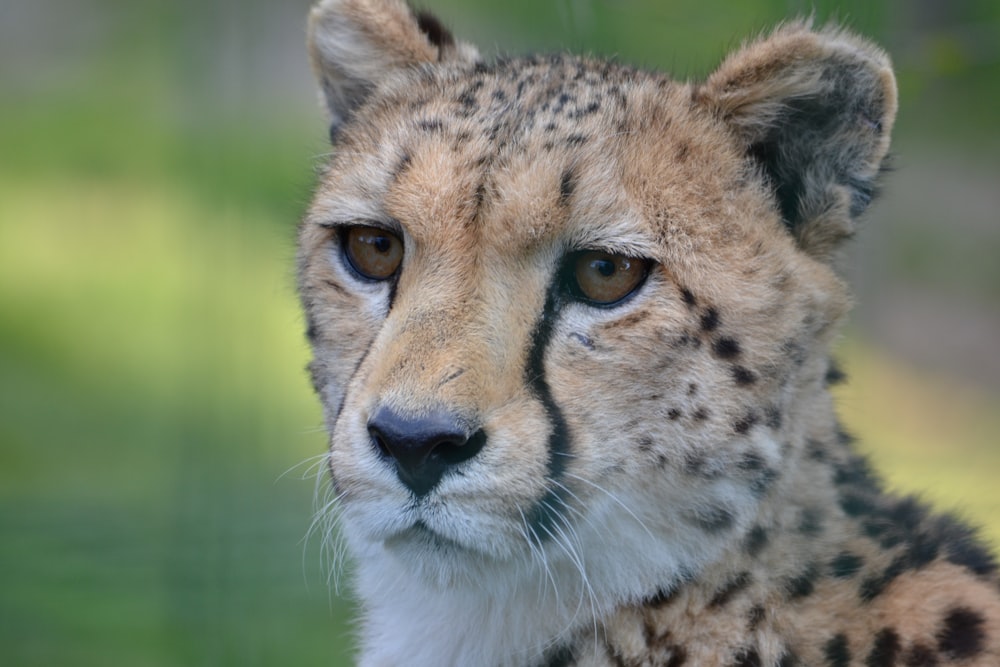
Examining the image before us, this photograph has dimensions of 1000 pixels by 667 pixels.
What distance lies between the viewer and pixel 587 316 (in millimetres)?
2039

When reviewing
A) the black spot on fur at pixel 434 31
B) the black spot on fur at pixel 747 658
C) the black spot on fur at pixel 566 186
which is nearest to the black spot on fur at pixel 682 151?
the black spot on fur at pixel 566 186

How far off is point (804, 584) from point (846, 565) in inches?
3.3

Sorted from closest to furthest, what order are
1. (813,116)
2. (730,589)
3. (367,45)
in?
(730,589), (813,116), (367,45)

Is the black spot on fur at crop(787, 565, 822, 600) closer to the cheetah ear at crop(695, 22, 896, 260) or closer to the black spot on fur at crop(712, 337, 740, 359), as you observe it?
the black spot on fur at crop(712, 337, 740, 359)

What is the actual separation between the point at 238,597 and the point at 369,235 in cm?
130

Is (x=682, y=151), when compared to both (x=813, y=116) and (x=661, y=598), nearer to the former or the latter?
(x=813, y=116)

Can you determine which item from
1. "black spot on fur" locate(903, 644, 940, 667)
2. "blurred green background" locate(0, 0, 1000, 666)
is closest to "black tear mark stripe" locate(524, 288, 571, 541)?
"black spot on fur" locate(903, 644, 940, 667)

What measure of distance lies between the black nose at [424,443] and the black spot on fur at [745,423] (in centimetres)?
43

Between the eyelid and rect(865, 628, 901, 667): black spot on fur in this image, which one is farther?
the eyelid

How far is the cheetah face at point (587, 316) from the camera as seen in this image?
1898 millimetres

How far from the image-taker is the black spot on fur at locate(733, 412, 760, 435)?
201 centimetres

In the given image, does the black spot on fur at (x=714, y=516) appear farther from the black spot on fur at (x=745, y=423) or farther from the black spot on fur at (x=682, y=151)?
the black spot on fur at (x=682, y=151)

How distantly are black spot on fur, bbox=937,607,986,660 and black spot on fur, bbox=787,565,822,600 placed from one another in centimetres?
20

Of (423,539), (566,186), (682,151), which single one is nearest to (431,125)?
(566,186)
